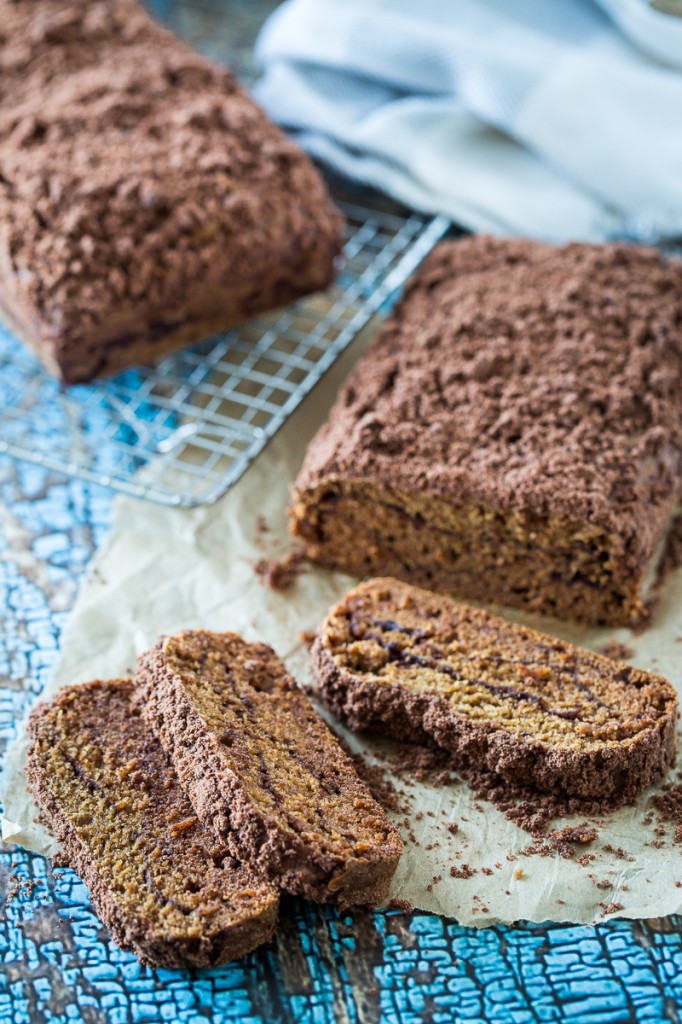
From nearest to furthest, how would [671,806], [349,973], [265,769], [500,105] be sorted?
1. [349,973]
2. [265,769]
3. [671,806]
4. [500,105]

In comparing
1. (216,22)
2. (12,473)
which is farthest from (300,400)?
(216,22)

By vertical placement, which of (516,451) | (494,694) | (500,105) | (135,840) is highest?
(500,105)

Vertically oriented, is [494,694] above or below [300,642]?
above

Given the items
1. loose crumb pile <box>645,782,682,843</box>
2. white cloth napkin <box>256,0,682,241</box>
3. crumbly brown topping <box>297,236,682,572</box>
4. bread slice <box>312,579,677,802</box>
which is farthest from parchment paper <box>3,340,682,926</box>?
white cloth napkin <box>256,0,682,241</box>

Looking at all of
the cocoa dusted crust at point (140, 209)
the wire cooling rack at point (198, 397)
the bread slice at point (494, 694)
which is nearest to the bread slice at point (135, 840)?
the bread slice at point (494, 694)

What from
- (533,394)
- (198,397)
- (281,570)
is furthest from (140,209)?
(533,394)

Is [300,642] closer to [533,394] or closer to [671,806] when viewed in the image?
[533,394]

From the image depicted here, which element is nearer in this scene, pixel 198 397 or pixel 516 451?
pixel 516 451

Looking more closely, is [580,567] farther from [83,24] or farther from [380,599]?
[83,24]
